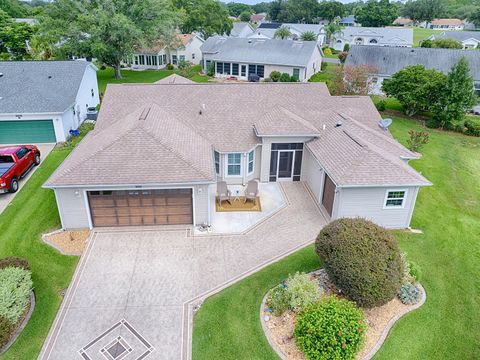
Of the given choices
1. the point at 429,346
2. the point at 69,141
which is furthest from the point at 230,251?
the point at 69,141

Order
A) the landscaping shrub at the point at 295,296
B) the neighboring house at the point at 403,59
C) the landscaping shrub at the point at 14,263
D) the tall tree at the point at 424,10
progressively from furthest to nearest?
the tall tree at the point at 424,10, the neighboring house at the point at 403,59, the landscaping shrub at the point at 14,263, the landscaping shrub at the point at 295,296

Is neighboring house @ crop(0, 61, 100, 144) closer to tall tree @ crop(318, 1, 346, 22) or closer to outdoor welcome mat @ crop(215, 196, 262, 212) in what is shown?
outdoor welcome mat @ crop(215, 196, 262, 212)

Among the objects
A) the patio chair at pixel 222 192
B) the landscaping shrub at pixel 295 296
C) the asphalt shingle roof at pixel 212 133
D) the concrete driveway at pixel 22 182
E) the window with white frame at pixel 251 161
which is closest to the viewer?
the landscaping shrub at pixel 295 296

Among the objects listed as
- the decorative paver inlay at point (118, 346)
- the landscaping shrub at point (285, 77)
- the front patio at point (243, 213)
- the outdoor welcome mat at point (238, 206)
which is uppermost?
the landscaping shrub at point (285, 77)

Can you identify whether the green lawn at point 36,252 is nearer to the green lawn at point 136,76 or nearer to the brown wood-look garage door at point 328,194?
the brown wood-look garage door at point 328,194

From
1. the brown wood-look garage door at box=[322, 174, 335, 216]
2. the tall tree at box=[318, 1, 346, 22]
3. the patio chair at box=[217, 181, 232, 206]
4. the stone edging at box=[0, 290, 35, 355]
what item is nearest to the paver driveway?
the brown wood-look garage door at box=[322, 174, 335, 216]

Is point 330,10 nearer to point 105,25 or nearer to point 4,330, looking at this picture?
point 105,25

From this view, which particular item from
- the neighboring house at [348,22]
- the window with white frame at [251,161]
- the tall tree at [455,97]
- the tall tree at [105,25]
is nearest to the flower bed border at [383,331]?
the window with white frame at [251,161]
